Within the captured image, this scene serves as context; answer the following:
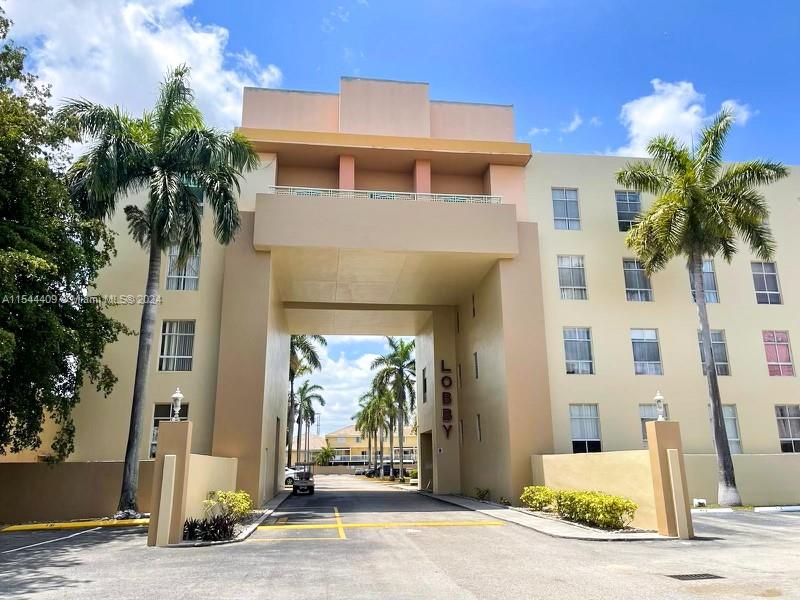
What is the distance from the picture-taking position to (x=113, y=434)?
800 inches

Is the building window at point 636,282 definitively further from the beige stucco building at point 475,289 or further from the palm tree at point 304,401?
the palm tree at point 304,401

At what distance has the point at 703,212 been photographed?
798 inches

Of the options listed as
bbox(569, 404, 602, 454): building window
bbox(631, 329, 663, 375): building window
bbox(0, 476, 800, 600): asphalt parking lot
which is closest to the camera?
bbox(0, 476, 800, 600): asphalt parking lot

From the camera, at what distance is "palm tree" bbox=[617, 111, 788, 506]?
20.1 metres

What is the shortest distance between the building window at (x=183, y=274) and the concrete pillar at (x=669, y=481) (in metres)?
16.1

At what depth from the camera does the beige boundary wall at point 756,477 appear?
2011 centimetres

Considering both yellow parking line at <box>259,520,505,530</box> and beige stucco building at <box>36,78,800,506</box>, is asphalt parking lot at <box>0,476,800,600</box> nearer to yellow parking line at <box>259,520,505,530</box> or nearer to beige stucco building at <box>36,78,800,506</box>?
yellow parking line at <box>259,520,505,530</box>

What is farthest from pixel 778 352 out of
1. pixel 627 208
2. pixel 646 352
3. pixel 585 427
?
A: pixel 585 427

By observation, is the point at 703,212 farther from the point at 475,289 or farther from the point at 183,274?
the point at 183,274

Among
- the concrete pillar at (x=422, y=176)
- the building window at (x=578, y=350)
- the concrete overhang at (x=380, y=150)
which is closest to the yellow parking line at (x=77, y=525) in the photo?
the concrete overhang at (x=380, y=150)

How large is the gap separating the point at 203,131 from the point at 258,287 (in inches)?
220

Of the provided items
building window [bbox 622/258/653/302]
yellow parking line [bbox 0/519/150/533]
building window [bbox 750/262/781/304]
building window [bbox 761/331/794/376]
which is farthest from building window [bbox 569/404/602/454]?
yellow parking line [bbox 0/519/150/533]

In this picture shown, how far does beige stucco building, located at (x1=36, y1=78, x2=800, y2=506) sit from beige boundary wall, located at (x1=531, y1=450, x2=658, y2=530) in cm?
152

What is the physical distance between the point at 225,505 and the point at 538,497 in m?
9.43
